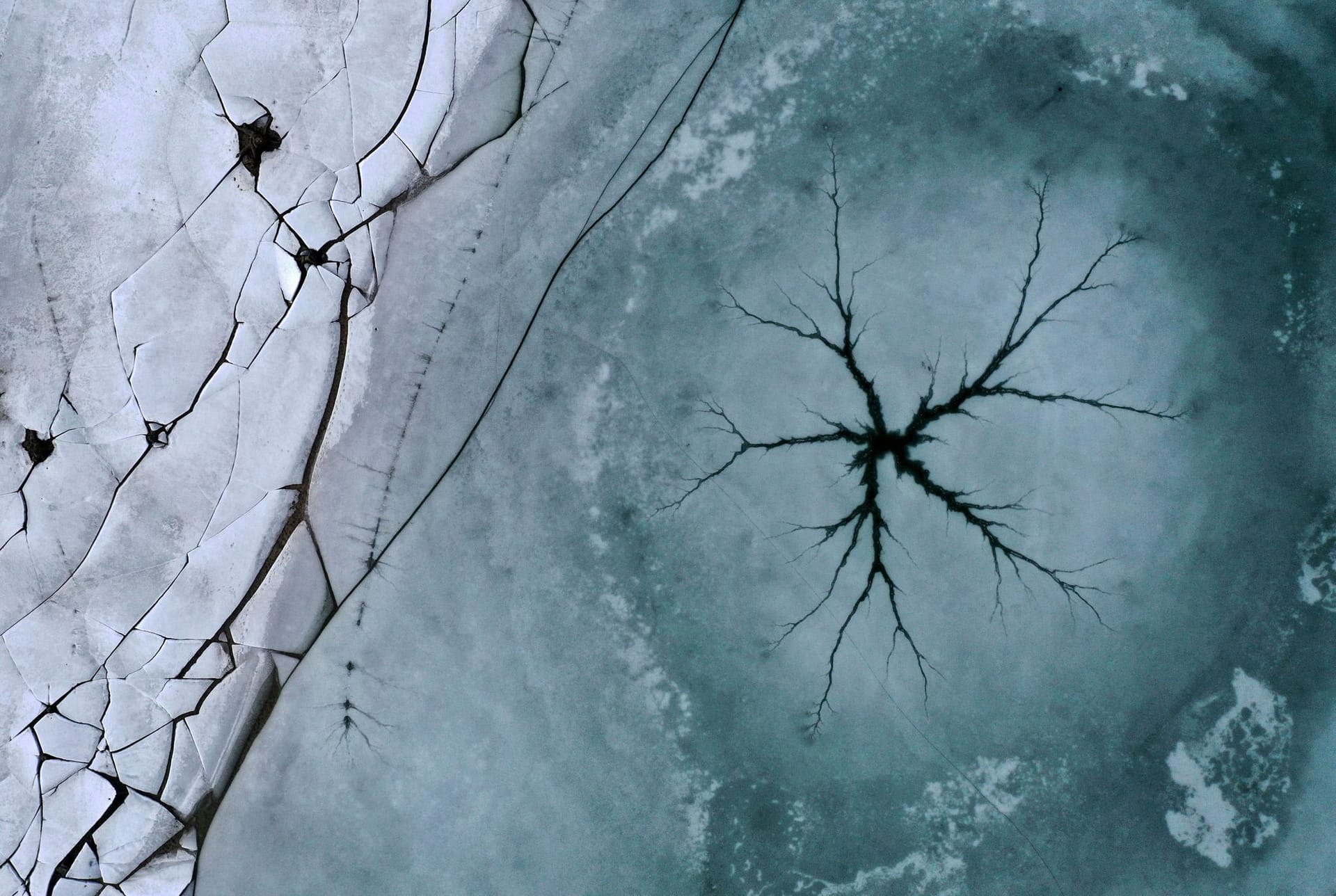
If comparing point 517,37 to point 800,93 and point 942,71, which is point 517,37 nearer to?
point 800,93

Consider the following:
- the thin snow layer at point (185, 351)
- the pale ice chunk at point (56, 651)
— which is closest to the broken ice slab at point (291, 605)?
the thin snow layer at point (185, 351)

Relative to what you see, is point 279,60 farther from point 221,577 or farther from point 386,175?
point 221,577

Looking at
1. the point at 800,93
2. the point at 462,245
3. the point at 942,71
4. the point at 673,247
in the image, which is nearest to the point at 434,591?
the point at 462,245

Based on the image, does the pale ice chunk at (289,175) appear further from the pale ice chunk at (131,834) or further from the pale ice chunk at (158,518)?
the pale ice chunk at (131,834)

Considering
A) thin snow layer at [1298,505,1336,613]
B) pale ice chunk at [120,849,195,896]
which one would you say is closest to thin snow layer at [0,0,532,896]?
pale ice chunk at [120,849,195,896]

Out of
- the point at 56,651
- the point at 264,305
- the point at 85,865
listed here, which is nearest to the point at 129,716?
the point at 56,651

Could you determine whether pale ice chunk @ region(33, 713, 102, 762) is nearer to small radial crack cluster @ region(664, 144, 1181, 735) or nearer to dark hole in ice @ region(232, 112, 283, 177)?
dark hole in ice @ region(232, 112, 283, 177)

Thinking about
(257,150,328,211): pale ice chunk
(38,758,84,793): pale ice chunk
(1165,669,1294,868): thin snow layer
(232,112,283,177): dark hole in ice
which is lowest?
(1165,669,1294,868): thin snow layer
